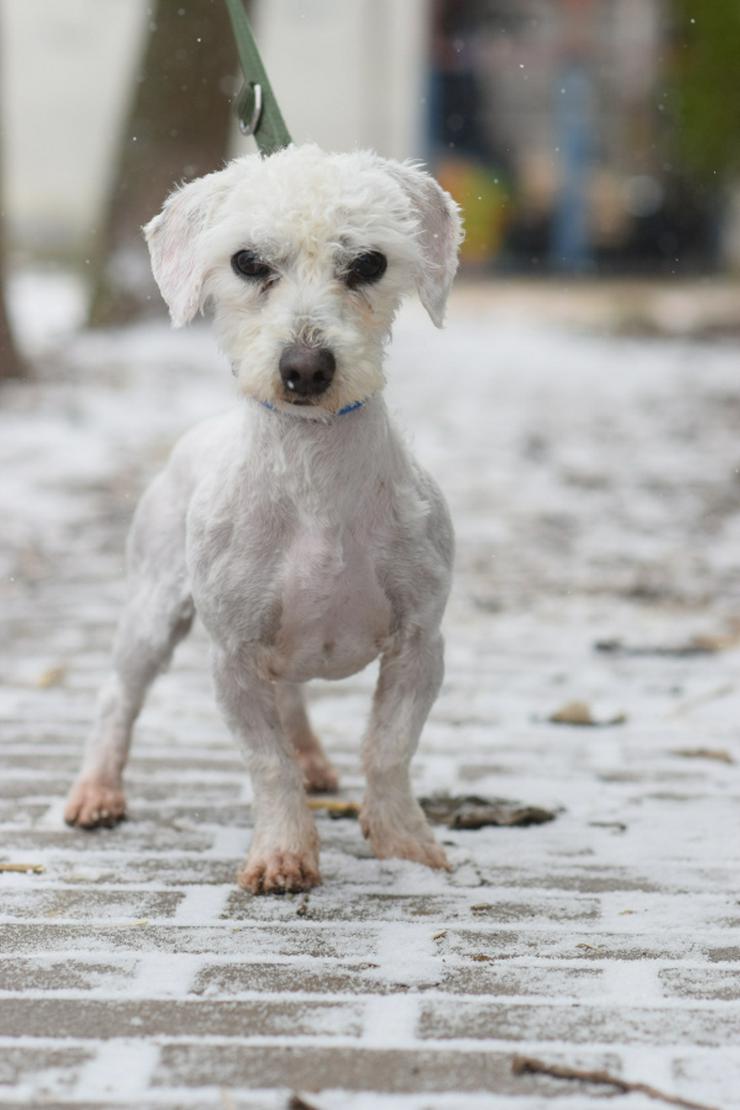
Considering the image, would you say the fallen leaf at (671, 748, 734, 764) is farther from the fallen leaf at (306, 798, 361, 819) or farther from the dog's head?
the dog's head

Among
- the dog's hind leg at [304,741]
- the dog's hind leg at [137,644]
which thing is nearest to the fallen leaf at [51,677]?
the dog's hind leg at [137,644]

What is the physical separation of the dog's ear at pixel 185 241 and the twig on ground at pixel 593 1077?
5.40ft

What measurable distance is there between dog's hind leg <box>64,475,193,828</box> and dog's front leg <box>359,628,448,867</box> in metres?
0.60

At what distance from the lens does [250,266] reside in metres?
3.48

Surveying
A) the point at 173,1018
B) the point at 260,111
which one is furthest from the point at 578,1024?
the point at 260,111

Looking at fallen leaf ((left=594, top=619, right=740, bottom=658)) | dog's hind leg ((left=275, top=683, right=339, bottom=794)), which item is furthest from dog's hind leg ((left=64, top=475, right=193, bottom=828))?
fallen leaf ((left=594, top=619, right=740, bottom=658))

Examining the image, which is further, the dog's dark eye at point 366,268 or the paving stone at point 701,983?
the dog's dark eye at point 366,268

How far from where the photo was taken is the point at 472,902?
11.8 ft

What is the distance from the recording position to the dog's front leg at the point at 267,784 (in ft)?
12.1

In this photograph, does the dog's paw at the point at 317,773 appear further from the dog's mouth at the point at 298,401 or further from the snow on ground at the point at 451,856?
the dog's mouth at the point at 298,401

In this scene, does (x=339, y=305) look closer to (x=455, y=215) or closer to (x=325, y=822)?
(x=455, y=215)

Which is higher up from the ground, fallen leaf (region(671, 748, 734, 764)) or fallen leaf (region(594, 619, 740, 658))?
fallen leaf (region(671, 748, 734, 764))

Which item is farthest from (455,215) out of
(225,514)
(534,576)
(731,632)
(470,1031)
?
(534,576)

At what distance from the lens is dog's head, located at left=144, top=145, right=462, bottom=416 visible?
3.35 meters
